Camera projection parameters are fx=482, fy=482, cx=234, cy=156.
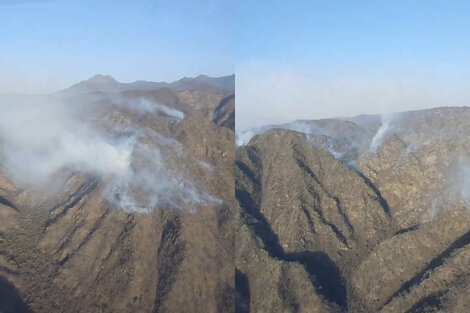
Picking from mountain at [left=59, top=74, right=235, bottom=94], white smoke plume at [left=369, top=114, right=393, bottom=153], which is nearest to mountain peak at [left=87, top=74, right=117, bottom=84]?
mountain at [left=59, top=74, right=235, bottom=94]

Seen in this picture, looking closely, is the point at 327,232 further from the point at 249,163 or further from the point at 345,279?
the point at 249,163

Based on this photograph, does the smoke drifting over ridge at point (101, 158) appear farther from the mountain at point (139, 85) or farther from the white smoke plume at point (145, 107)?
the mountain at point (139, 85)

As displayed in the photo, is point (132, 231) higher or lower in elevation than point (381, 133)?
lower

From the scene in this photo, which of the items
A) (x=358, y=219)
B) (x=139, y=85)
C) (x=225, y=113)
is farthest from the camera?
(x=139, y=85)

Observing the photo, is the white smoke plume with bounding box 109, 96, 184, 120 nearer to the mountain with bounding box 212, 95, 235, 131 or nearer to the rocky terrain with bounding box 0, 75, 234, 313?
the mountain with bounding box 212, 95, 235, 131

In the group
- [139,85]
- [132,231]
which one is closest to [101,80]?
[139,85]

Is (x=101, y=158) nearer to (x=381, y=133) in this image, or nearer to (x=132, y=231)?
(x=132, y=231)
